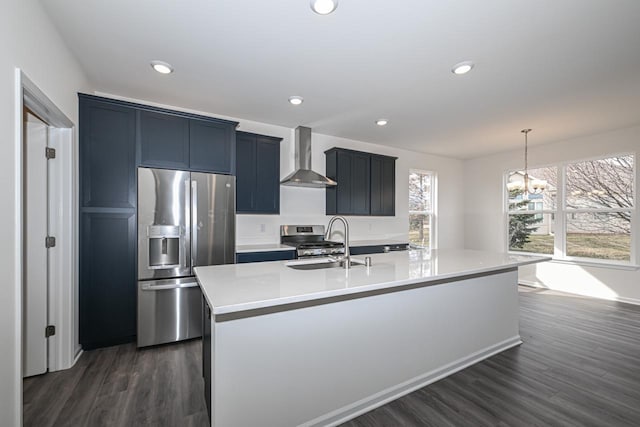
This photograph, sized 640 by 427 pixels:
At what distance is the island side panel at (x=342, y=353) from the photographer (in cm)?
144

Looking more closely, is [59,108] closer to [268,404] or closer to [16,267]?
[16,267]

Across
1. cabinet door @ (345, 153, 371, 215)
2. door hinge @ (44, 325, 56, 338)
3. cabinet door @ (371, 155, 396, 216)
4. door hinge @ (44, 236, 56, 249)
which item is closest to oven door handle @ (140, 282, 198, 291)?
door hinge @ (44, 325, 56, 338)

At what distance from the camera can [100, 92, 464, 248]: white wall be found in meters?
4.04

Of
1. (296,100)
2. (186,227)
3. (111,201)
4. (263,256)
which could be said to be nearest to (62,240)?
(111,201)

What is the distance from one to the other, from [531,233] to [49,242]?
275 inches

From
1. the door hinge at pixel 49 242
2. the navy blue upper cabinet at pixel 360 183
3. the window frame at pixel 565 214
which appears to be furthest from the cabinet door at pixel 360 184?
the door hinge at pixel 49 242

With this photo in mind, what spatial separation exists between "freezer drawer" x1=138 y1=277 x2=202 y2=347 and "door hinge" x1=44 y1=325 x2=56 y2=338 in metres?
0.61

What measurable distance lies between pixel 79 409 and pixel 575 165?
697 centimetres

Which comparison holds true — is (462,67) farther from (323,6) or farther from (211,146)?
(211,146)

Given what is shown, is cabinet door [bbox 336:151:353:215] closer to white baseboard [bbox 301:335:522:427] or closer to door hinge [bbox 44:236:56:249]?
white baseboard [bbox 301:335:522:427]

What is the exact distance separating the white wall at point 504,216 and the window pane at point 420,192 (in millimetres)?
1086

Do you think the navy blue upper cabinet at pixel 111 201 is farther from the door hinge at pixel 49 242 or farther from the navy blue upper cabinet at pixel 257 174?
the navy blue upper cabinet at pixel 257 174

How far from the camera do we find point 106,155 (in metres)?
2.65

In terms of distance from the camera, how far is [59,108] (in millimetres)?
2105
